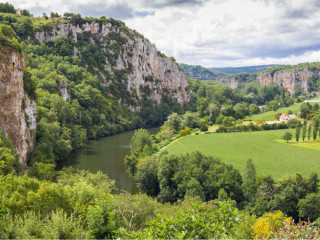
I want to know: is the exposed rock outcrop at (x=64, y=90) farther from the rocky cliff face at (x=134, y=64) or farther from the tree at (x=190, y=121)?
the tree at (x=190, y=121)

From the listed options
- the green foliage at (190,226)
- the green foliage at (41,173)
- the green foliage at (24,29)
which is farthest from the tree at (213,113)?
the green foliage at (190,226)

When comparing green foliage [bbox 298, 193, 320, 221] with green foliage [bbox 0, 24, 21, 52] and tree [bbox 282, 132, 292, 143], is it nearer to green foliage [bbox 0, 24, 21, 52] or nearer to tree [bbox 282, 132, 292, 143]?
tree [bbox 282, 132, 292, 143]

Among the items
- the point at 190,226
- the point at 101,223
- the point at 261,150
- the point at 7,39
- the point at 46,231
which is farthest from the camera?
the point at 261,150

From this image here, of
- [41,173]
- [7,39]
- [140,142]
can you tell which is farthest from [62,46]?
[41,173]

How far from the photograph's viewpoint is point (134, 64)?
4345 inches

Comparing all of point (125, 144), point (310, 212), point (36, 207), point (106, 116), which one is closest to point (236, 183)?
point (310, 212)

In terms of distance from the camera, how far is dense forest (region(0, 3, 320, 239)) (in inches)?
365

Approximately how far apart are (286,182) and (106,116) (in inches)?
2460

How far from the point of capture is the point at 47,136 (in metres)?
40.2

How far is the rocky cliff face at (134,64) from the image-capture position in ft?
314

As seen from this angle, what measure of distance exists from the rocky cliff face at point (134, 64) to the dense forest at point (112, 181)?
1.34 m

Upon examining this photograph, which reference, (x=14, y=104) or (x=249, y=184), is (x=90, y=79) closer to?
(x=14, y=104)

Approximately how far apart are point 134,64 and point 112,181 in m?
88.5

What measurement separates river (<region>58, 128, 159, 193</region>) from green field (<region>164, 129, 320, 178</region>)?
10373 millimetres
